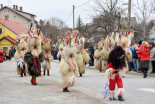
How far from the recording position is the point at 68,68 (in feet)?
32.6

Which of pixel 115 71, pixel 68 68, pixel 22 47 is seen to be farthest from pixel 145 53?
pixel 115 71

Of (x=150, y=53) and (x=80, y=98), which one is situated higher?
(x=150, y=53)

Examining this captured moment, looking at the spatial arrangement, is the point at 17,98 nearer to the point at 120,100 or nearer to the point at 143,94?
the point at 120,100

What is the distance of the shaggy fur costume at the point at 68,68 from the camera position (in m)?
9.84

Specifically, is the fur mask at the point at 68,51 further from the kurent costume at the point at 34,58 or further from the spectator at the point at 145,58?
the spectator at the point at 145,58

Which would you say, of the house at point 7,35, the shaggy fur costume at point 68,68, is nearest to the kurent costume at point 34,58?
the shaggy fur costume at point 68,68

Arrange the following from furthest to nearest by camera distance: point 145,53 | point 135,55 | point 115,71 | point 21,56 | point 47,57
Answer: point 135,55 → point 47,57 → point 21,56 → point 145,53 → point 115,71

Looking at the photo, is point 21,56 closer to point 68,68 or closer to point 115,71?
point 68,68

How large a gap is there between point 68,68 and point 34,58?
258cm

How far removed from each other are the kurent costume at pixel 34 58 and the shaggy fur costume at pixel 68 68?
2.28m

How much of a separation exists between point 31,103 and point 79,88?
3.32m

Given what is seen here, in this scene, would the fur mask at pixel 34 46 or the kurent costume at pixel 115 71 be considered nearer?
the kurent costume at pixel 115 71

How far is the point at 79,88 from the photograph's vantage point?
36.0 ft

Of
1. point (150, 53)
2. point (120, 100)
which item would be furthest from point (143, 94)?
point (150, 53)
